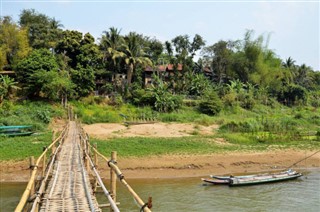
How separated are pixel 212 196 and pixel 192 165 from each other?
5675 mm

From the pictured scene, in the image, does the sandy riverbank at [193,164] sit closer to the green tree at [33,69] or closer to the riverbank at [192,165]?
the riverbank at [192,165]

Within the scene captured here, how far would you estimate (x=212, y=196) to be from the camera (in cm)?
1753

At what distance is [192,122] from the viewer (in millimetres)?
36375

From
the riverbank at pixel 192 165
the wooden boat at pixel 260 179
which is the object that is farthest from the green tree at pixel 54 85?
the wooden boat at pixel 260 179

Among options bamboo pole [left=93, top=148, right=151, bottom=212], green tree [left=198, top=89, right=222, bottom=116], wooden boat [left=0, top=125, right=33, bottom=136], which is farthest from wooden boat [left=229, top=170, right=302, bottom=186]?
green tree [left=198, top=89, right=222, bottom=116]

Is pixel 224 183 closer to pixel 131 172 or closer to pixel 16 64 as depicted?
pixel 131 172

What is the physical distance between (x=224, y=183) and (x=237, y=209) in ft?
12.2

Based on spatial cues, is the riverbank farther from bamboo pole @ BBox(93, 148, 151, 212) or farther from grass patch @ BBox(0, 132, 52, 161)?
bamboo pole @ BBox(93, 148, 151, 212)

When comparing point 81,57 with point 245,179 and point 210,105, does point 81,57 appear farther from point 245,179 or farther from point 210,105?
point 245,179

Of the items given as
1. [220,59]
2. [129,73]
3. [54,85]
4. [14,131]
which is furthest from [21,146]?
[220,59]

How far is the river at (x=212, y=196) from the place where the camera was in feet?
52.2

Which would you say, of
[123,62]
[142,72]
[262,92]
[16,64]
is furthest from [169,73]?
[16,64]

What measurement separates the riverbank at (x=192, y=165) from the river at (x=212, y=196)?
116 cm

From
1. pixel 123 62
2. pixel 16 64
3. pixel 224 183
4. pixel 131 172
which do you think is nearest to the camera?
pixel 224 183
